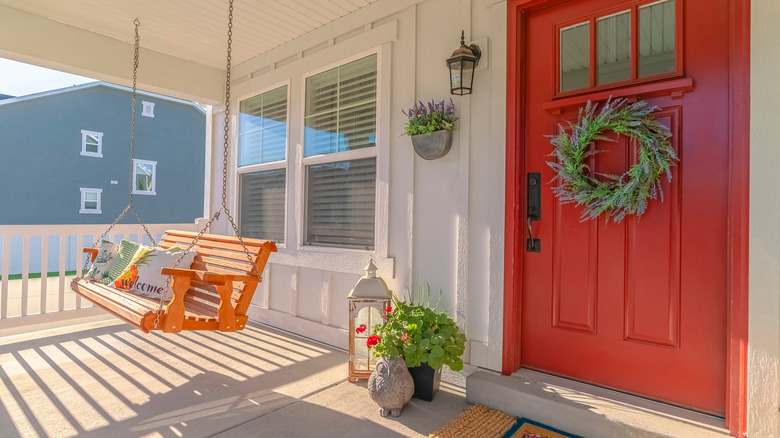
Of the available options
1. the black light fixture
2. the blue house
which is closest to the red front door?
the black light fixture

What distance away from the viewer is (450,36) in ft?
8.56

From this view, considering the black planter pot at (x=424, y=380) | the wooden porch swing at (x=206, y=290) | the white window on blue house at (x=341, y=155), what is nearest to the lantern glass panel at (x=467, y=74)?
the white window on blue house at (x=341, y=155)

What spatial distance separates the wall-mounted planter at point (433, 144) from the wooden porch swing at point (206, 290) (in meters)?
1.12

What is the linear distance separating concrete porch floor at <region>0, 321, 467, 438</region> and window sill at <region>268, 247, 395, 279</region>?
65 cm

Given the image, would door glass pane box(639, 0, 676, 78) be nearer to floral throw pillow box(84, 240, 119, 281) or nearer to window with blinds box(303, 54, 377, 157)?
window with blinds box(303, 54, 377, 157)

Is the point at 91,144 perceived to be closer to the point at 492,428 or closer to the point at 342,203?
the point at 342,203

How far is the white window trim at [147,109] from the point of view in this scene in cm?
1248

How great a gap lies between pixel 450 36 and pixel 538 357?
80.3 inches

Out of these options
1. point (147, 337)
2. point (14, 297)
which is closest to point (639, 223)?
point (147, 337)

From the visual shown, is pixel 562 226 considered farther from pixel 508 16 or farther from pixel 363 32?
pixel 363 32

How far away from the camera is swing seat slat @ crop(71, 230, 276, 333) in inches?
82.5

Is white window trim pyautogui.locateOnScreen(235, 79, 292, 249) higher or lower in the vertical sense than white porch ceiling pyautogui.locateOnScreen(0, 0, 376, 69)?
lower

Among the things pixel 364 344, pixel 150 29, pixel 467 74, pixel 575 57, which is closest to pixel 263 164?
pixel 150 29

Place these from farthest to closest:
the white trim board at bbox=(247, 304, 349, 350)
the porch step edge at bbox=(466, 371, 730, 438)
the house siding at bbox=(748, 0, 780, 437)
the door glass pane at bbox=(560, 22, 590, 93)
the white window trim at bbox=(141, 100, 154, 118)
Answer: the white window trim at bbox=(141, 100, 154, 118) < the white trim board at bbox=(247, 304, 349, 350) < the door glass pane at bbox=(560, 22, 590, 93) < the porch step edge at bbox=(466, 371, 730, 438) < the house siding at bbox=(748, 0, 780, 437)
